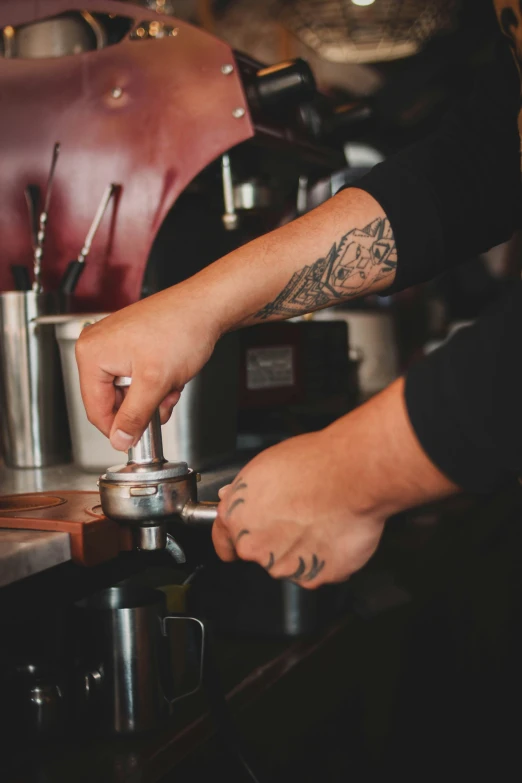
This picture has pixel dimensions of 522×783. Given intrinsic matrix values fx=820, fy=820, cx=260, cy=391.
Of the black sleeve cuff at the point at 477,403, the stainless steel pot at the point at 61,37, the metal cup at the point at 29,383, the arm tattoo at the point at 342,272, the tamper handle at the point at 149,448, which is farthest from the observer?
the stainless steel pot at the point at 61,37

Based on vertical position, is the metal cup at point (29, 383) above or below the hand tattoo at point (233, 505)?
above

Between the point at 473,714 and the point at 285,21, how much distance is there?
1.90 metres

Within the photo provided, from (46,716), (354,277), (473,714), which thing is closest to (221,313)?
(354,277)

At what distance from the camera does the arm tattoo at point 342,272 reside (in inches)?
40.3

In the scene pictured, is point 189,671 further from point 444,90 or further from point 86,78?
point 444,90

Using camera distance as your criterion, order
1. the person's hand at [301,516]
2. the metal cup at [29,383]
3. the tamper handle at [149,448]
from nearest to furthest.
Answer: the person's hand at [301,516] < the tamper handle at [149,448] < the metal cup at [29,383]

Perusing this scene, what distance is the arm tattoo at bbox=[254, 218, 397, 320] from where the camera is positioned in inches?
40.3

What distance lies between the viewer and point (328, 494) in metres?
0.68

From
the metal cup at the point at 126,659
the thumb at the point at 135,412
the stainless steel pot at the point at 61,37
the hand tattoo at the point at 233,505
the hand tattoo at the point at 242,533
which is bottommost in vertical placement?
the metal cup at the point at 126,659

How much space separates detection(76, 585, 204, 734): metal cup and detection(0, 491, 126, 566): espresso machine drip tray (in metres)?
0.13

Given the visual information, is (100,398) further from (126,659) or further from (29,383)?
(29,383)

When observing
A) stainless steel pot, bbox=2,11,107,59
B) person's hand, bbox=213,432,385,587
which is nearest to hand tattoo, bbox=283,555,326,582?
person's hand, bbox=213,432,385,587

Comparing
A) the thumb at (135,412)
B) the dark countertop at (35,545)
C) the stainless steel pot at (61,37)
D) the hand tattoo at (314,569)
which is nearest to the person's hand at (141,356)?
the thumb at (135,412)

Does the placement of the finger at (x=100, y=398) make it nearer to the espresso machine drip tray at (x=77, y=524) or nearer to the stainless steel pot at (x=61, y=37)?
the espresso machine drip tray at (x=77, y=524)
